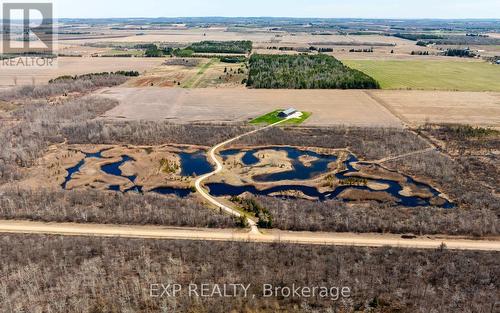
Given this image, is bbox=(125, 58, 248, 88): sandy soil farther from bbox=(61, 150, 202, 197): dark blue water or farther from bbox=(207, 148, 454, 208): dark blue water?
bbox=(207, 148, 454, 208): dark blue water

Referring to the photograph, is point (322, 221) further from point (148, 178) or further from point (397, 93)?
point (397, 93)

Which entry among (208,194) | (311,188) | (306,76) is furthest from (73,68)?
(311,188)

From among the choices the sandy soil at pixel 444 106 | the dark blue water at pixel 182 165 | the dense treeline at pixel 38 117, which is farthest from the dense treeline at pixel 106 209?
the sandy soil at pixel 444 106

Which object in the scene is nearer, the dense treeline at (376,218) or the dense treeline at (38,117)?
the dense treeline at (376,218)

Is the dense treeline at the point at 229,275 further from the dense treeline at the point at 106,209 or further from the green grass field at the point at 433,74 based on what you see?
the green grass field at the point at 433,74

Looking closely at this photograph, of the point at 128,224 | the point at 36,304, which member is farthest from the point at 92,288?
the point at 128,224

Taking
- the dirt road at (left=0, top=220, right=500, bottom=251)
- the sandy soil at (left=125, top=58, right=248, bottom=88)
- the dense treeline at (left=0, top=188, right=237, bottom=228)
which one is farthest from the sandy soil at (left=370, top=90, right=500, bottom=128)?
the dense treeline at (left=0, top=188, right=237, bottom=228)
